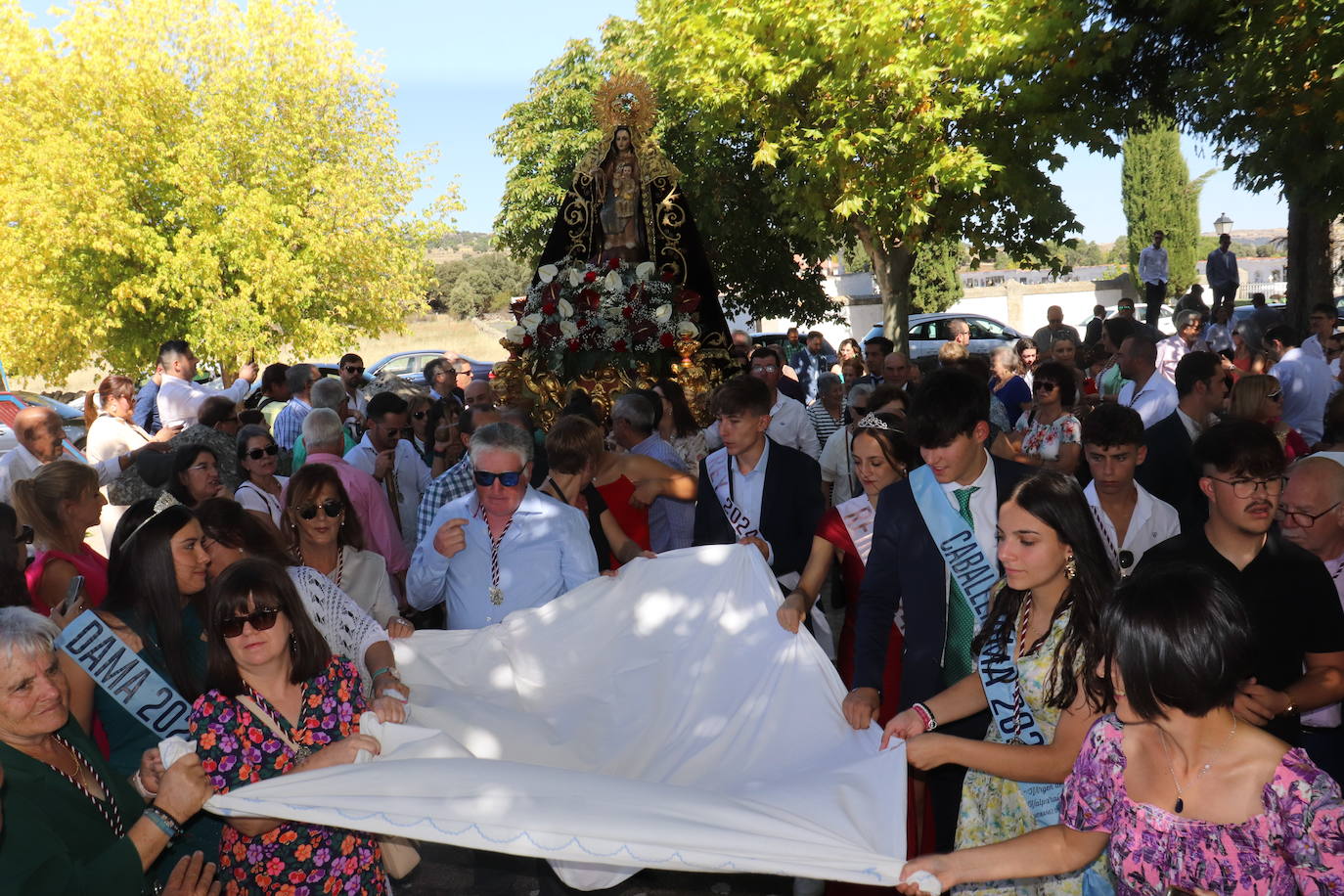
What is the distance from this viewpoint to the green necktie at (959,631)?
14.0 ft

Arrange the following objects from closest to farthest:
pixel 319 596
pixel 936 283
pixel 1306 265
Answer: pixel 319 596 < pixel 1306 265 < pixel 936 283

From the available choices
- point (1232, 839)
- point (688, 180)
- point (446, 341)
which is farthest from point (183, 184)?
point (446, 341)

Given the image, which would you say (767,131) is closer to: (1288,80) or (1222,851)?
(1288,80)

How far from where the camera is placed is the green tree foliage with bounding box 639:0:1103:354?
1608cm

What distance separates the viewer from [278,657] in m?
3.61

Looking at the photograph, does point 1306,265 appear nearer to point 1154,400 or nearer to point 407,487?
point 1154,400

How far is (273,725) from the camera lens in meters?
3.52

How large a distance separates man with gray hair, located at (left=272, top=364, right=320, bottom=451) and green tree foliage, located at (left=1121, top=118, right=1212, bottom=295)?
4679 cm

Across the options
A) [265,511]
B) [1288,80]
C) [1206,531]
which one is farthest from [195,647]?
[1288,80]

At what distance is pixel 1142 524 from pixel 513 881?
3299 mm

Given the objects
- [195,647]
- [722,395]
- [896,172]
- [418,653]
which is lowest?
[418,653]

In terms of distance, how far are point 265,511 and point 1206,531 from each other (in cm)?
467

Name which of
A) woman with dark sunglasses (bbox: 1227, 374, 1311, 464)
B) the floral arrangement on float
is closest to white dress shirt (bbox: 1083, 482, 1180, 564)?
woman with dark sunglasses (bbox: 1227, 374, 1311, 464)

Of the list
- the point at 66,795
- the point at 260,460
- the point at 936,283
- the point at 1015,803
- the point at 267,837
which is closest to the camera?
the point at 66,795
